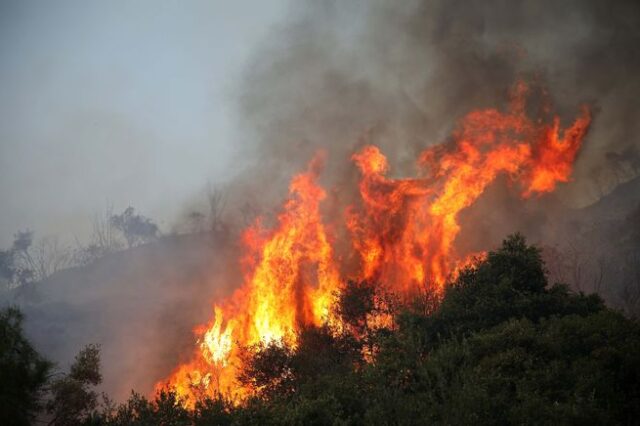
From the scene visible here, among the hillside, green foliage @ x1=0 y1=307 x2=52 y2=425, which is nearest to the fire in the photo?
green foliage @ x1=0 y1=307 x2=52 y2=425

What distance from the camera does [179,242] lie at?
134 m

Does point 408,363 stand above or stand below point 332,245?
below

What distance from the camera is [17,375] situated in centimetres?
2284

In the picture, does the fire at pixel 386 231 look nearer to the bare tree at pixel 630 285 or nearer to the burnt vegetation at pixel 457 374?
the burnt vegetation at pixel 457 374

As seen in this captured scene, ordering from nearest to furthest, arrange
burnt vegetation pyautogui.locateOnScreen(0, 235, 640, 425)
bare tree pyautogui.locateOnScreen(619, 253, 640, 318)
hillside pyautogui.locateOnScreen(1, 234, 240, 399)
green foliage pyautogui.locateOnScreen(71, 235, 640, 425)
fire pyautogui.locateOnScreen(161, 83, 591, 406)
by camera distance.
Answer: green foliage pyautogui.locateOnScreen(71, 235, 640, 425)
burnt vegetation pyautogui.locateOnScreen(0, 235, 640, 425)
fire pyautogui.locateOnScreen(161, 83, 591, 406)
bare tree pyautogui.locateOnScreen(619, 253, 640, 318)
hillside pyautogui.locateOnScreen(1, 234, 240, 399)

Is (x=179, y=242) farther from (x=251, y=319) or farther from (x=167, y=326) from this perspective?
(x=251, y=319)

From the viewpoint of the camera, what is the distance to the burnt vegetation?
16.0 meters

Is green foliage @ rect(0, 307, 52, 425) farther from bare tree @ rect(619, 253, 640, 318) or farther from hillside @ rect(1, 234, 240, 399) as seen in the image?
bare tree @ rect(619, 253, 640, 318)

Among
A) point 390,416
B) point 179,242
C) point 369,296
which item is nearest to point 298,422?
point 390,416

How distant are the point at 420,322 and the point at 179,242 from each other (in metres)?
116

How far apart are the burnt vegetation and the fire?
426 inches

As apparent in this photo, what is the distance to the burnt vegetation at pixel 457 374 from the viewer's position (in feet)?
52.3

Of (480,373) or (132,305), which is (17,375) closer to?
(480,373)

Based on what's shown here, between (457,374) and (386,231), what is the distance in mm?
26346
